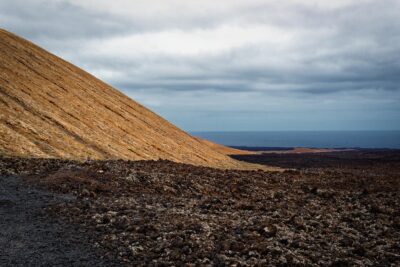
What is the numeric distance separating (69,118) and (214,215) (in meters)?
37.7

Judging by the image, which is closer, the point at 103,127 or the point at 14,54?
the point at 103,127

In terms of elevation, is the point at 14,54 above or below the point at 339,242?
above

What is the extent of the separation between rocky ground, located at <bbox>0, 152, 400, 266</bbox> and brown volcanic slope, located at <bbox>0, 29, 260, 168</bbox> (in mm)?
12741

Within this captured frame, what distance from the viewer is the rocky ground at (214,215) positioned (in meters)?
13.0

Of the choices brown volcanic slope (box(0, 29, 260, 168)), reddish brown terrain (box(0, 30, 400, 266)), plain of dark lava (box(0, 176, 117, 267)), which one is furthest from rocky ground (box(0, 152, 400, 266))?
brown volcanic slope (box(0, 29, 260, 168))

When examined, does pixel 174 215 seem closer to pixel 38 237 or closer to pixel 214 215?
pixel 214 215

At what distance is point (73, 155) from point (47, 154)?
319cm

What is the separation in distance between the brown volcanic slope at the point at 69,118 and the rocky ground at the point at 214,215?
502 inches

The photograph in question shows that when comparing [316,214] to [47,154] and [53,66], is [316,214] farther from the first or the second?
[53,66]

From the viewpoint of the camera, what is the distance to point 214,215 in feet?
58.3

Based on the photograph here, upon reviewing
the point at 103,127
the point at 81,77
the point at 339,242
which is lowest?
the point at 339,242

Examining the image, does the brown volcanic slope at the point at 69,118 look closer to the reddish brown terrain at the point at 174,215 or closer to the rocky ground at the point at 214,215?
the reddish brown terrain at the point at 174,215

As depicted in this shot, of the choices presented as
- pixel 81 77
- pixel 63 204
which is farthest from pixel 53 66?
pixel 63 204

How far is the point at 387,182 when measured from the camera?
1214 inches
